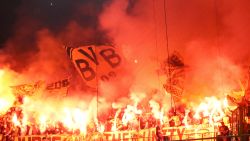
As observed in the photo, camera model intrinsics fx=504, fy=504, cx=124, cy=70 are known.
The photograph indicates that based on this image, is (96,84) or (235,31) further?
(96,84)

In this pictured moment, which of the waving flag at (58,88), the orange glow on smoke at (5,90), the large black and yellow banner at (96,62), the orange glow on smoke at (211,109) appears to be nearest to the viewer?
the orange glow on smoke at (211,109)

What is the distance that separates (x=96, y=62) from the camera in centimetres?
1891

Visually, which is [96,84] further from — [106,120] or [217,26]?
[217,26]

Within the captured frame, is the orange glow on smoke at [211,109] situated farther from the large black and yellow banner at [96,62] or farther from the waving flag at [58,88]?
the waving flag at [58,88]

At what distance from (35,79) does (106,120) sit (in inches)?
160

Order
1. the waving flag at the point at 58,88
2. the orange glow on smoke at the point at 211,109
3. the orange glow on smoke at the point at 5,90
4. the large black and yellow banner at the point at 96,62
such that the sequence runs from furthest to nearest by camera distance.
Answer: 1. the waving flag at the point at 58,88
2. the orange glow on smoke at the point at 5,90
3. the large black and yellow banner at the point at 96,62
4. the orange glow on smoke at the point at 211,109

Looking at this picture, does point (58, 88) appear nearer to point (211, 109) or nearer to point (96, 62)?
point (96, 62)

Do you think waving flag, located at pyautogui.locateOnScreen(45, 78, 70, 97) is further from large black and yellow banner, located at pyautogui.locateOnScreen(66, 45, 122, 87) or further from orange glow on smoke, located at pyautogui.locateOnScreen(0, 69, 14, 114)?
orange glow on smoke, located at pyautogui.locateOnScreen(0, 69, 14, 114)

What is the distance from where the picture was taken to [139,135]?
14.3 m

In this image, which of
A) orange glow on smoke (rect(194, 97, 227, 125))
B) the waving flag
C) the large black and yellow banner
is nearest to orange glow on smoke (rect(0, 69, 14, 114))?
the waving flag

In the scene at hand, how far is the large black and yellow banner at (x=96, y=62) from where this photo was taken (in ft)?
61.7

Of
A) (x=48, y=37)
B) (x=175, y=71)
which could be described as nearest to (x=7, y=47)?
(x=48, y=37)

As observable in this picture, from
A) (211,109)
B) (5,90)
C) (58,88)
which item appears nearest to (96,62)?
(58,88)

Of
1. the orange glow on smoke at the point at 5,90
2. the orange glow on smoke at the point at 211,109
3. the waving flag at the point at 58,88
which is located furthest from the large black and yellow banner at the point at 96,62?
the orange glow on smoke at the point at 211,109
